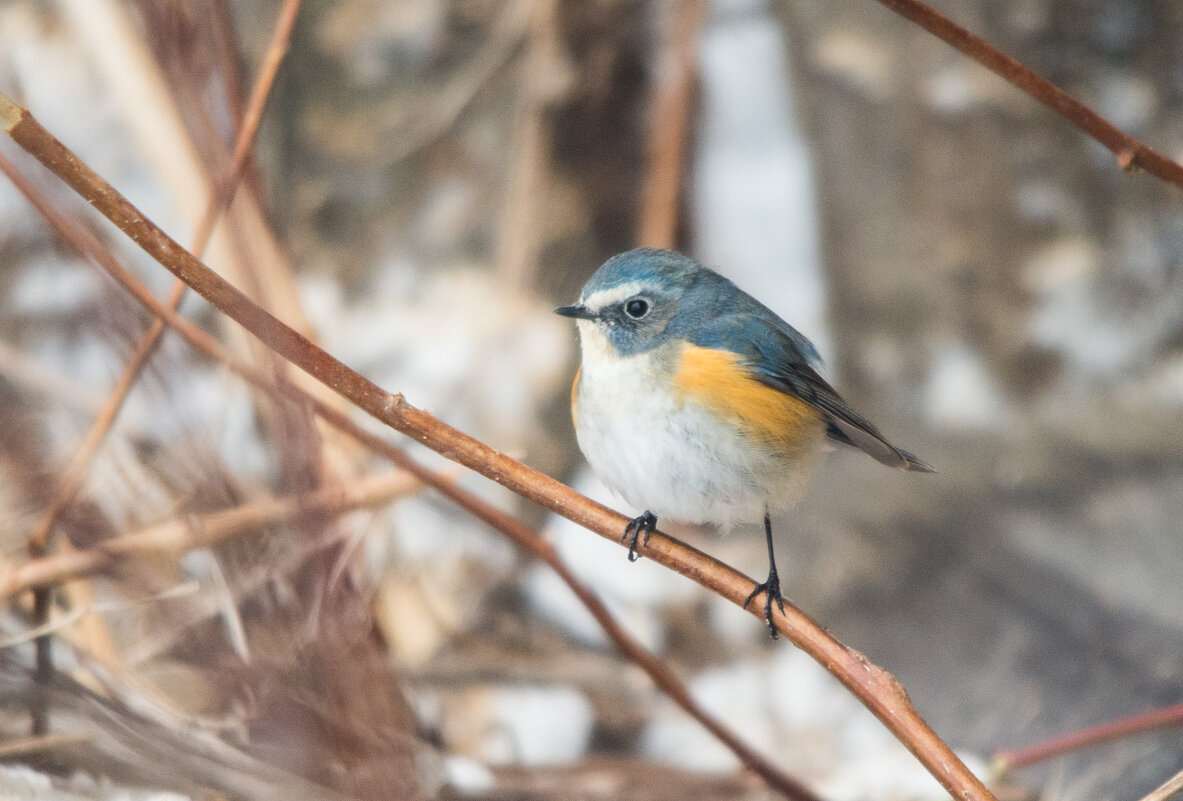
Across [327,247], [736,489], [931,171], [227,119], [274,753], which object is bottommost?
[274,753]

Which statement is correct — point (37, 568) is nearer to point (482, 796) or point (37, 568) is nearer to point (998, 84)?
point (482, 796)

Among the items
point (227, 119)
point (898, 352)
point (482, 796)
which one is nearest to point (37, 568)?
point (227, 119)

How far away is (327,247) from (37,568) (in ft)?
6.84

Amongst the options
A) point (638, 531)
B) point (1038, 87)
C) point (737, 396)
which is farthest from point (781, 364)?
point (1038, 87)

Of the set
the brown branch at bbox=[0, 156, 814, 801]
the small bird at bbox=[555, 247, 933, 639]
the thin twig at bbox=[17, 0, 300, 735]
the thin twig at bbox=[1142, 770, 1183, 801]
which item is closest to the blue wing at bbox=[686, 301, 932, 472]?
the small bird at bbox=[555, 247, 933, 639]

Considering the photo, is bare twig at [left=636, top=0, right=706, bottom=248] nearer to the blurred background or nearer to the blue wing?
the blurred background

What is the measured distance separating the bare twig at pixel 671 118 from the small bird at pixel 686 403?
6.17 ft

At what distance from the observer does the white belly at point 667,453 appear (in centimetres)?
172

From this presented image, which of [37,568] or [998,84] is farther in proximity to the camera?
[998,84]

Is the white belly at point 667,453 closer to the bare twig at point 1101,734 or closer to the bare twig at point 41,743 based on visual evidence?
the bare twig at point 1101,734

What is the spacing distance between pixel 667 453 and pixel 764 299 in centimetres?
226

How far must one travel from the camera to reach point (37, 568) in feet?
5.66

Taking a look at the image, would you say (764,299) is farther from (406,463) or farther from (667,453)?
(406,463)

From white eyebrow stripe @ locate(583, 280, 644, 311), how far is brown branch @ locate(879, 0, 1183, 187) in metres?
0.60
